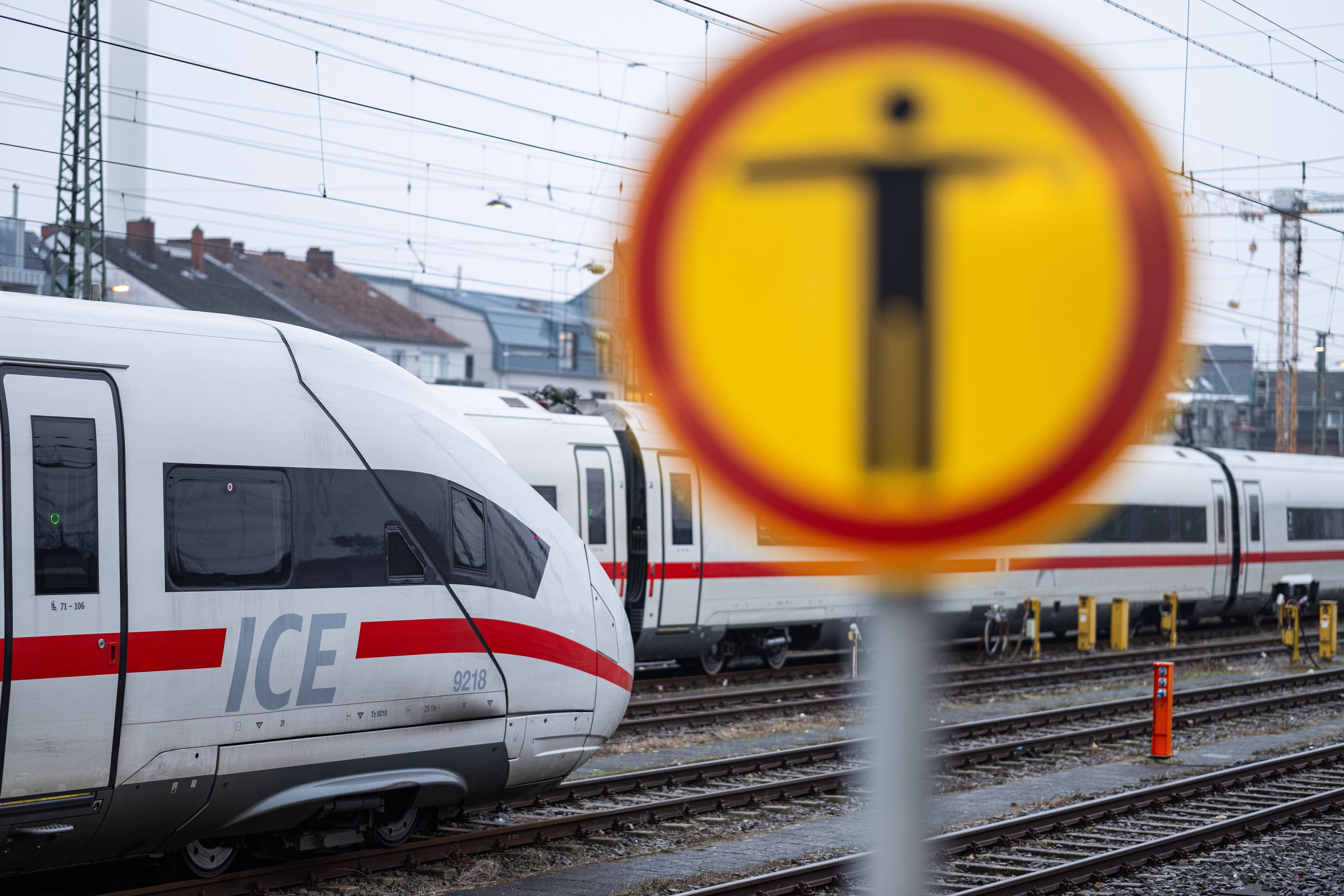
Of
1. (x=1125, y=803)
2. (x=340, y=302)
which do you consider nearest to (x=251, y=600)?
(x=1125, y=803)

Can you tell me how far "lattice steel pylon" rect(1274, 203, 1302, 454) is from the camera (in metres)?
58.0

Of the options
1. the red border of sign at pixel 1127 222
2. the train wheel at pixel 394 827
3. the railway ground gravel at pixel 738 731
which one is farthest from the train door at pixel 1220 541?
the red border of sign at pixel 1127 222

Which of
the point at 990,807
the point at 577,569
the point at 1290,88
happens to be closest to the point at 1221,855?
the point at 990,807

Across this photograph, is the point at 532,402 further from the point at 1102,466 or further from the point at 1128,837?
the point at 1102,466

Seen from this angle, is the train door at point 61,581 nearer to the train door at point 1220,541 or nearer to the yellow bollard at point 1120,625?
the yellow bollard at point 1120,625

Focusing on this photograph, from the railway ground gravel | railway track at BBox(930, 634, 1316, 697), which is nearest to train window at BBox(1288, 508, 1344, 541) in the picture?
railway track at BBox(930, 634, 1316, 697)

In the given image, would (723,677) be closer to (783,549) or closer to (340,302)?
(783,549)

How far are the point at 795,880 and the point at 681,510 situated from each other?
33.4ft

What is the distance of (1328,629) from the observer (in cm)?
2502

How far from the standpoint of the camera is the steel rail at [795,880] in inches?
353

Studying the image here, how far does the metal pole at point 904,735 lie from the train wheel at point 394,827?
8.12 m

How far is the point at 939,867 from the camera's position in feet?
33.4

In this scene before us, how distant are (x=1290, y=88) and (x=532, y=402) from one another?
13408 millimetres

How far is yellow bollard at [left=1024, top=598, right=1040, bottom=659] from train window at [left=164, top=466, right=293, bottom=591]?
756 inches
